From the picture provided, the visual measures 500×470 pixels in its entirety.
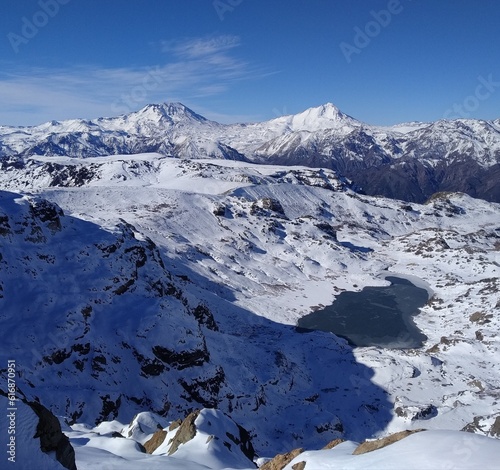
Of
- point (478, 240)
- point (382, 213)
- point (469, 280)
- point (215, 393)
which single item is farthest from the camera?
point (382, 213)

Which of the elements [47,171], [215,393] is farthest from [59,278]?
[47,171]

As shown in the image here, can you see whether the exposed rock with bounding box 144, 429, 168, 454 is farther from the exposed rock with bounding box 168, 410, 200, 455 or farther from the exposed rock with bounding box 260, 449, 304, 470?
the exposed rock with bounding box 260, 449, 304, 470

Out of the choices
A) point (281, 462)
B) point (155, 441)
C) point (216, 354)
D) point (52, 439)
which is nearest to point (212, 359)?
point (216, 354)

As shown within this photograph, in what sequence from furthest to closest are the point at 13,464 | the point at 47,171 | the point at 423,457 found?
the point at 47,171 → the point at 423,457 → the point at 13,464

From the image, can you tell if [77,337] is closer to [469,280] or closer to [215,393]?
[215,393]

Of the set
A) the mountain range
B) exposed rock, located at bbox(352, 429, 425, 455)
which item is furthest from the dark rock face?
exposed rock, located at bbox(352, 429, 425, 455)

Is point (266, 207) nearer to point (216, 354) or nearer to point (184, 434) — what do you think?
point (216, 354)
